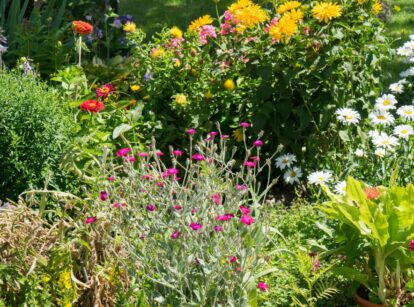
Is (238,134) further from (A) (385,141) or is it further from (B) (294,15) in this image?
(A) (385,141)

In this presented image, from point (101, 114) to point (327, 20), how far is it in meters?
1.55

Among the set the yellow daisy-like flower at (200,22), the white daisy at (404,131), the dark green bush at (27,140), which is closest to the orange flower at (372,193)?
the white daisy at (404,131)

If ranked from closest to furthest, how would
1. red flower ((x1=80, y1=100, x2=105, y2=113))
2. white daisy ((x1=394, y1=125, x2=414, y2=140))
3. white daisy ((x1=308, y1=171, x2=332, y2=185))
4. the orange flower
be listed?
the orange flower
white daisy ((x1=308, y1=171, x2=332, y2=185))
red flower ((x1=80, y1=100, x2=105, y2=113))
white daisy ((x1=394, y1=125, x2=414, y2=140))

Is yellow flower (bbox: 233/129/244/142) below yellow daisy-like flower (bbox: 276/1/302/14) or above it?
below

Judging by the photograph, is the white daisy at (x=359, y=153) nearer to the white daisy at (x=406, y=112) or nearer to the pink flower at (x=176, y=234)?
the white daisy at (x=406, y=112)

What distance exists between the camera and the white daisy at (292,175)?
5270 millimetres

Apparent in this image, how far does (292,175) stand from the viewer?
17.4 feet

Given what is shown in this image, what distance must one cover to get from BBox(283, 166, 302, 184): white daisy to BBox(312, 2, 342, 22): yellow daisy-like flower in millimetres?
947

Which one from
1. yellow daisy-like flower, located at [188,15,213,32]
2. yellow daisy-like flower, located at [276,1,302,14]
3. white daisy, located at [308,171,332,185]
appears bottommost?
white daisy, located at [308,171,332,185]

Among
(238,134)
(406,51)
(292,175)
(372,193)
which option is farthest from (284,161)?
(406,51)

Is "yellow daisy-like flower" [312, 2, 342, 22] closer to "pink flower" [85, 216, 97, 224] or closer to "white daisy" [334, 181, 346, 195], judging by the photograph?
"white daisy" [334, 181, 346, 195]

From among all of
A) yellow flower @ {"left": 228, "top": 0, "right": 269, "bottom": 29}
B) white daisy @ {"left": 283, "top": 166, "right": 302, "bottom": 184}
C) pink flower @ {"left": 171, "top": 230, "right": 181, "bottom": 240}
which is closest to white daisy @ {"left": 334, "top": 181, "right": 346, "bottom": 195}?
white daisy @ {"left": 283, "top": 166, "right": 302, "bottom": 184}

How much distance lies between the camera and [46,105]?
4.75 metres

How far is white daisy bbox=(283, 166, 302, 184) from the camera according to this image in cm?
527
